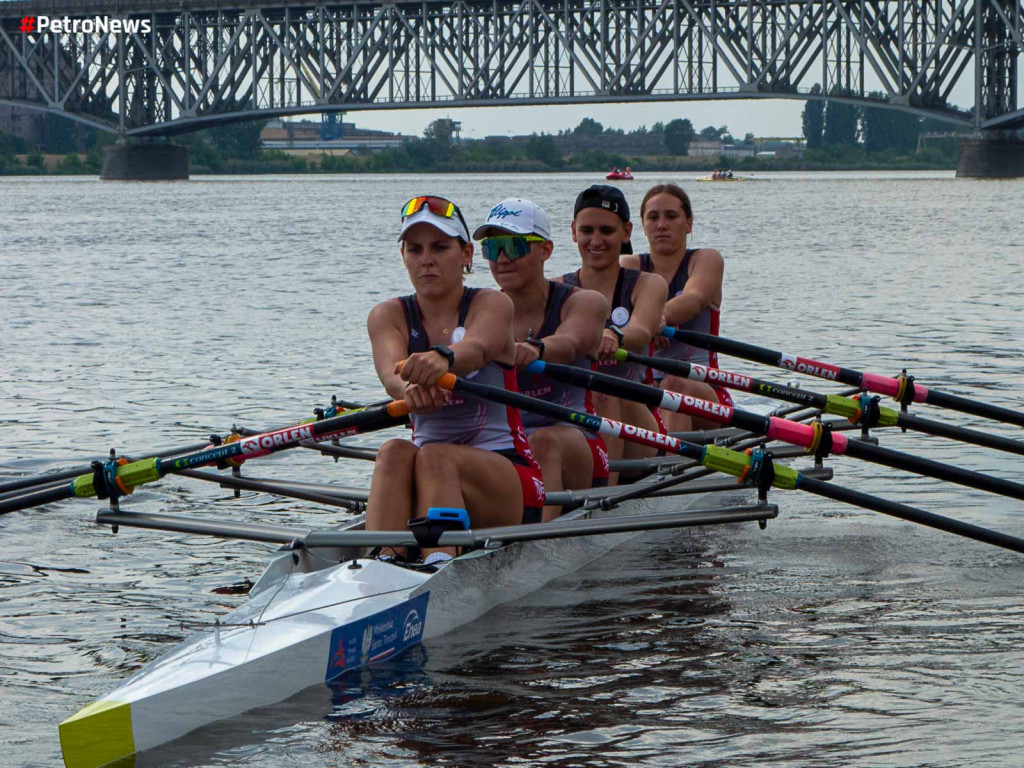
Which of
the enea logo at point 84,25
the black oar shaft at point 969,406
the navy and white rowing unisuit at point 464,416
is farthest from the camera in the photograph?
the enea logo at point 84,25

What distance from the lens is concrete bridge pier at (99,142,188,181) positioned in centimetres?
10969

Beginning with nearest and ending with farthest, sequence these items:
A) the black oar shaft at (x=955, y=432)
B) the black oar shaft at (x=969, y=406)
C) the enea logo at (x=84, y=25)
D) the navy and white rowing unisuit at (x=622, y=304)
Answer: the black oar shaft at (x=955, y=432) → the navy and white rowing unisuit at (x=622, y=304) → the black oar shaft at (x=969, y=406) → the enea logo at (x=84, y=25)

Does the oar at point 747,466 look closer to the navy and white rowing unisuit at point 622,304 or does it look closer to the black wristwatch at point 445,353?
the black wristwatch at point 445,353

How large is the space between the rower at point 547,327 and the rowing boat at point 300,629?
640 millimetres

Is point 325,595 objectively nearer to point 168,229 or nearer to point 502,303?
point 502,303

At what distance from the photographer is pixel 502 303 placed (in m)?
7.54

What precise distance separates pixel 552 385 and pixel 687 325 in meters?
2.72

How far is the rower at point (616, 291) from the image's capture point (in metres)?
9.65

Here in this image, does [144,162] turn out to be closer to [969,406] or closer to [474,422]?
[969,406]

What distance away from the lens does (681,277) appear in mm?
11289

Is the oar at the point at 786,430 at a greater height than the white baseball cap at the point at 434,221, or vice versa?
the white baseball cap at the point at 434,221

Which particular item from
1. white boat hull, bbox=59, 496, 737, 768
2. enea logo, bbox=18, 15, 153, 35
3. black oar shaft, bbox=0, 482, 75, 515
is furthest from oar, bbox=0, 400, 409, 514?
enea logo, bbox=18, 15, 153, 35

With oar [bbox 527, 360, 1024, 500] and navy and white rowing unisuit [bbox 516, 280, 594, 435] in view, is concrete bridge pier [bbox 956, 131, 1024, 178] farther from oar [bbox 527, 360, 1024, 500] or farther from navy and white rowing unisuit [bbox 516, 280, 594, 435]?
oar [bbox 527, 360, 1024, 500]

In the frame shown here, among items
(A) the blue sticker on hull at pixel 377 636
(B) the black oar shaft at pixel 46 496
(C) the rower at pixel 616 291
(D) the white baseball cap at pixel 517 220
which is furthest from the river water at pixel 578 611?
(D) the white baseball cap at pixel 517 220
